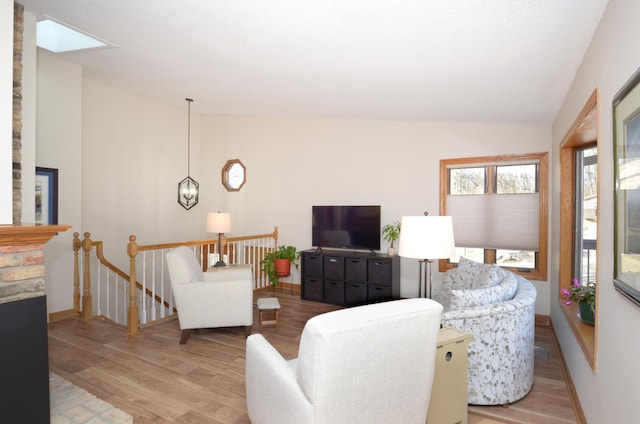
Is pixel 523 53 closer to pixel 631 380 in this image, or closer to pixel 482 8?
pixel 482 8

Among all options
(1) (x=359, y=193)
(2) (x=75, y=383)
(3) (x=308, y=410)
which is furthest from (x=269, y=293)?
(3) (x=308, y=410)

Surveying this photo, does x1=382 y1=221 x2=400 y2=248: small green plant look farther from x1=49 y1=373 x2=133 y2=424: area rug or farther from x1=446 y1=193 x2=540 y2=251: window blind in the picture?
x1=49 y1=373 x2=133 y2=424: area rug

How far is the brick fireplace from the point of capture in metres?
1.92

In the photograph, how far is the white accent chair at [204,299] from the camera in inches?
149

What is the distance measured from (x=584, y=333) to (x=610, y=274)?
910mm

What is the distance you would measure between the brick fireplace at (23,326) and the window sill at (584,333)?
314 centimetres

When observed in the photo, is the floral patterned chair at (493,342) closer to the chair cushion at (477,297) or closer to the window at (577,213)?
the chair cushion at (477,297)

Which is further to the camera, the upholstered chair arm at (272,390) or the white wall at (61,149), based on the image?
the white wall at (61,149)

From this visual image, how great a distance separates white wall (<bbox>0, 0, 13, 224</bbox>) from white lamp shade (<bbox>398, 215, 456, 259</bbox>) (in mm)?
2380

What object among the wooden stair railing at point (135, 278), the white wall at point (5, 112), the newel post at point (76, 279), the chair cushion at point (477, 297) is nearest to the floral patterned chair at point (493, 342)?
the chair cushion at point (477, 297)

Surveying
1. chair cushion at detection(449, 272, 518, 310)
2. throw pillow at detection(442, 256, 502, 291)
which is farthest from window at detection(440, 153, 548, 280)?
chair cushion at detection(449, 272, 518, 310)

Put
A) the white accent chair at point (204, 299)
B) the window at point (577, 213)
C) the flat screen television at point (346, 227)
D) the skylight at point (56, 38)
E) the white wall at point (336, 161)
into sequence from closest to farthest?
the window at point (577, 213)
the white accent chair at point (204, 299)
the skylight at point (56, 38)
the white wall at point (336, 161)
the flat screen television at point (346, 227)

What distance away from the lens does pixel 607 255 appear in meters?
1.92

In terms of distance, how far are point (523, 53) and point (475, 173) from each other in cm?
271
